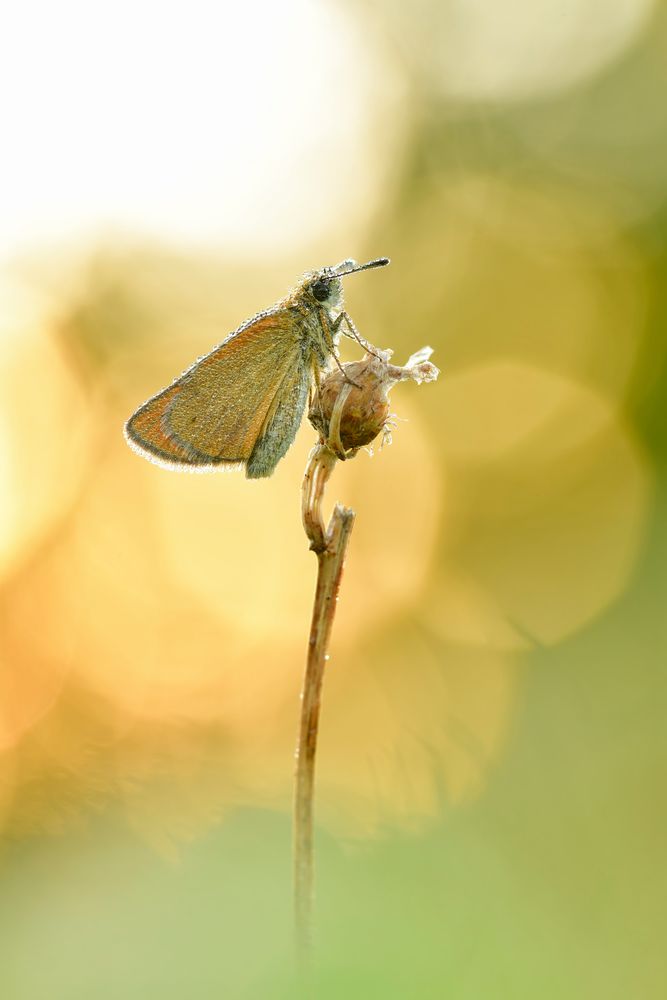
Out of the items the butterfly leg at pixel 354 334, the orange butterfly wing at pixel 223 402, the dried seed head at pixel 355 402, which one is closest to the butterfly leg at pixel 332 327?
the butterfly leg at pixel 354 334

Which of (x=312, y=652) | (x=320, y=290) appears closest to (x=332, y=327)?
(x=320, y=290)

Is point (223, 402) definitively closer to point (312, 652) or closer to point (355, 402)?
point (355, 402)

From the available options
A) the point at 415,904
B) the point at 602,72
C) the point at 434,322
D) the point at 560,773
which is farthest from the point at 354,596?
the point at 602,72

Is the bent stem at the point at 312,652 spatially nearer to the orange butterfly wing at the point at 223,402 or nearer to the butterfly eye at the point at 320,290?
the orange butterfly wing at the point at 223,402

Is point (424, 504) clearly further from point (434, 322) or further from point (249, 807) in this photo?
point (249, 807)

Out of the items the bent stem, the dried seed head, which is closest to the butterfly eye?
the dried seed head

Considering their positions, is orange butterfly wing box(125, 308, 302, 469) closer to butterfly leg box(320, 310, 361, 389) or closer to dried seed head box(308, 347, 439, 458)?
butterfly leg box(320, 310, 361, 389)
